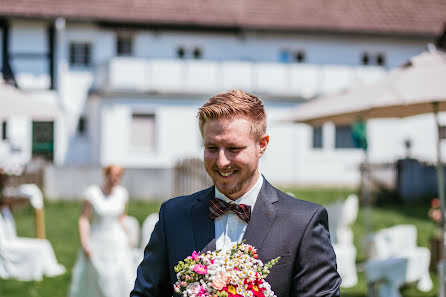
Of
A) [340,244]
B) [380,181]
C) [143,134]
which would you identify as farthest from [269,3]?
[340,244]

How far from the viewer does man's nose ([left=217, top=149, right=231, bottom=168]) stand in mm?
2602

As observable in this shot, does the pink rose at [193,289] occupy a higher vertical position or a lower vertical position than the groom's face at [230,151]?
lower

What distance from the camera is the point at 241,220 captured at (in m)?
2.77

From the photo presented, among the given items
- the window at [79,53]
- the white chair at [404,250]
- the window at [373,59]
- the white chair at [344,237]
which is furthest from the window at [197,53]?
the white chair at [404,250]

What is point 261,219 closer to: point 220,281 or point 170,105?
point 220,281

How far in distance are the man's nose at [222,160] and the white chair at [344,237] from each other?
7.32 meters

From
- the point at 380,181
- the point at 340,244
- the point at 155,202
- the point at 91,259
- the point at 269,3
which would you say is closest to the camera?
the point at 91,259

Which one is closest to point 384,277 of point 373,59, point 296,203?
point 296,203

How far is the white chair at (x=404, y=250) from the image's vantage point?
9078 millimetres

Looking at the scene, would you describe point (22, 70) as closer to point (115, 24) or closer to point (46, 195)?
point (115, 24)

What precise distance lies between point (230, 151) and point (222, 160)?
0.05 meters

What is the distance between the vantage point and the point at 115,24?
29.5 m

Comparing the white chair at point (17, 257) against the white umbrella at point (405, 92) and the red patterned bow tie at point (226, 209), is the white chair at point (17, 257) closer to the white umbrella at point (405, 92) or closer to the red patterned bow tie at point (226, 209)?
the white umbrella at point (405, 92)

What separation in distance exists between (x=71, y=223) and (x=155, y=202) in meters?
5.13
